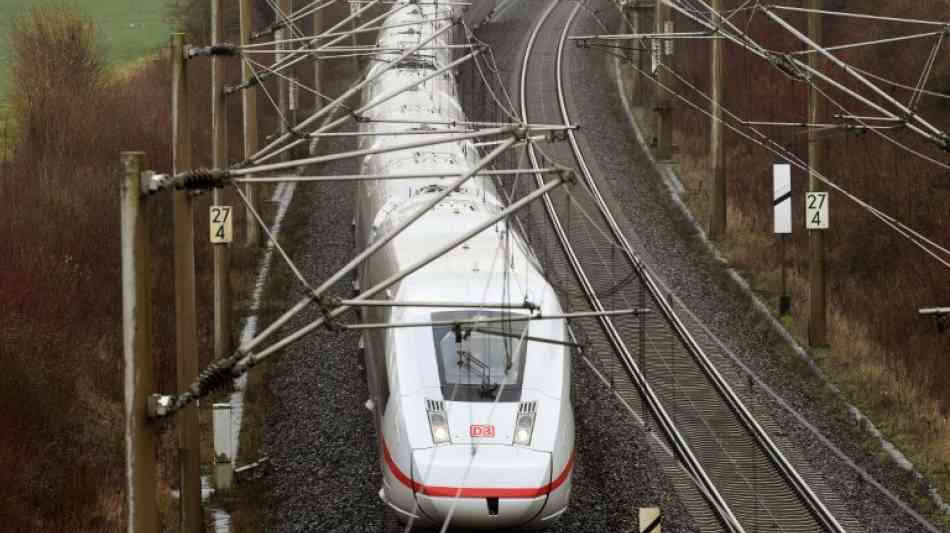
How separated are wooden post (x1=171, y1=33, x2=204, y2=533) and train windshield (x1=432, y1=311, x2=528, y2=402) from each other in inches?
107

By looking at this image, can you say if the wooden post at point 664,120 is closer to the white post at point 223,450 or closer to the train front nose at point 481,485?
the white post at point 223,450

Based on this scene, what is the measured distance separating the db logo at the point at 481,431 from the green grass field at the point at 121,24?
2768 centimetres

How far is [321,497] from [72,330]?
5178 mm

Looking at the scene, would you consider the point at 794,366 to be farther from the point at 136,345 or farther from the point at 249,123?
the point at 136,345

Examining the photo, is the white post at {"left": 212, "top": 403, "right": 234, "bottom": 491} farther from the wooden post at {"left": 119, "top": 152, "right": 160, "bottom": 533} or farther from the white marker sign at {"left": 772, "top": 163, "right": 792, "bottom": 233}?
the white marker sign at {"left": 772, "top": 163, "right": 792, "bottom": 233}

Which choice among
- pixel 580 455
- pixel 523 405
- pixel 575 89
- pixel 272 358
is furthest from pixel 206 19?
pixel 523 405

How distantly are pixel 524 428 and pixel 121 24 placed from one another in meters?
40.0

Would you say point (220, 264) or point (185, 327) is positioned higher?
point (220, 264)

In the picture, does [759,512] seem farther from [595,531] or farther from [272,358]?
[272,358]

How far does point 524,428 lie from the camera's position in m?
15.6

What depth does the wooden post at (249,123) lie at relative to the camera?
2603 centimetres

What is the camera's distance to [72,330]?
70.2ft

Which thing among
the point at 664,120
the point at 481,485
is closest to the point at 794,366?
the point at 481,485

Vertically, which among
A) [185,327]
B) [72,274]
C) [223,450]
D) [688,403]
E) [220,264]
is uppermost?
[220,264]
